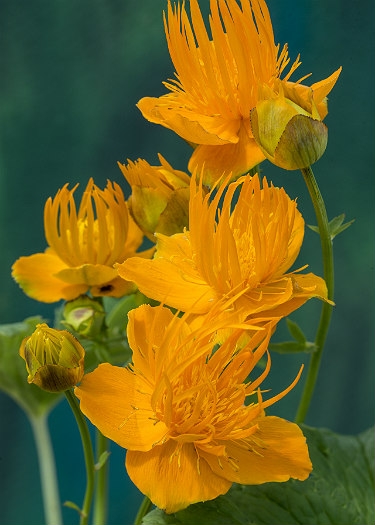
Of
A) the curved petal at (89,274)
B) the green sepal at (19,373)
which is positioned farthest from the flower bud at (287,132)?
the green sepal at (19,373)

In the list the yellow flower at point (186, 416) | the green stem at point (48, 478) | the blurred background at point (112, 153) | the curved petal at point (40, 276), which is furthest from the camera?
the blurred background at point (112, 153)

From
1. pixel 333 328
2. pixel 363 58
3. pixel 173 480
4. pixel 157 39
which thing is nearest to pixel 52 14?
pixel 157 39

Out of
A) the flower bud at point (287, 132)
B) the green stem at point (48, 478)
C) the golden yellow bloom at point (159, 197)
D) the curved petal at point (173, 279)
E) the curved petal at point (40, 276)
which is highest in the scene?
the flower bud at point (287, 132)

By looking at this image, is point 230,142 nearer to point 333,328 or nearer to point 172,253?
point 172,253

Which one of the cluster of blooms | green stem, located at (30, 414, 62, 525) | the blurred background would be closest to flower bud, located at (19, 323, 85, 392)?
the cluster of blooms

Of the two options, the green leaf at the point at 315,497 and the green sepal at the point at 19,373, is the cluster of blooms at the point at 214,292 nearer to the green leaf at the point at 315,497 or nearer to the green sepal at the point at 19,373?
the green leaf at the point at 315,497

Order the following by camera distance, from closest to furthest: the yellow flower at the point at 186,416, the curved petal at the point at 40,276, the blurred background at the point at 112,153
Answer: the yellow flower at the point at 186,416 < the curved petal at the point at 40,276 < the blurred background at the point at 112,153

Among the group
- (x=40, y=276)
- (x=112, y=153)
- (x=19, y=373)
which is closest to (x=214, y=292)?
(x=40, y=276)

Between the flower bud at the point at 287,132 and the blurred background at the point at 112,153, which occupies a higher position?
the flower bud at the point at 287,132

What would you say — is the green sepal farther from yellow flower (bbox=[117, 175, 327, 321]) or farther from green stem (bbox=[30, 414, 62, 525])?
yellow flower (bbox=[117, 175, 327, 321])
